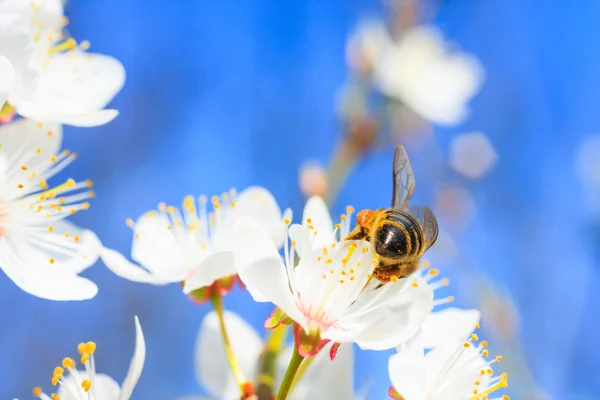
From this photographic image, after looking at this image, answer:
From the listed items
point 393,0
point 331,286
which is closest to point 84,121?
point 331,286

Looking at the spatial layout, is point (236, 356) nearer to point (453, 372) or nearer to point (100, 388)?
point (100, 388)

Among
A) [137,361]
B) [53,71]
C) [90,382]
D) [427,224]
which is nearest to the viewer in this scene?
[137,361]

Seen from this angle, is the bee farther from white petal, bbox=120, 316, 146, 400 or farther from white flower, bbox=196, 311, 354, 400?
white petal, bbox=120, 316, 146, 400

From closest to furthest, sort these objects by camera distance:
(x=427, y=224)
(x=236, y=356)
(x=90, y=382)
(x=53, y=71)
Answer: (x=90, y=382)
(x=427, y=224)
(x=53, y=71)
(x=236, y=356)

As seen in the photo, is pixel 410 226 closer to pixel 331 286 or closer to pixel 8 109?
pixel 331 286

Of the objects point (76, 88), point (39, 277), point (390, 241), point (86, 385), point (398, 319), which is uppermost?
point (76, 88)

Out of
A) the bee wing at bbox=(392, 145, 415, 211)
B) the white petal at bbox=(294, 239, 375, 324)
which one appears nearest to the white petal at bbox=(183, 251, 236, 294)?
the white petal at bbox=(294, 239, 375, 324)

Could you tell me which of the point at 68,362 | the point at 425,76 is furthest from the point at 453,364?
the point at 425,76
